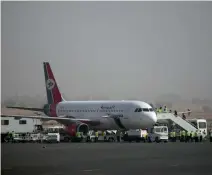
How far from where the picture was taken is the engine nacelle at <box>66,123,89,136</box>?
88.1 m

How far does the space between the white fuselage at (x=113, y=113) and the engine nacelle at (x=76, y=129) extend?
1840 millimetres

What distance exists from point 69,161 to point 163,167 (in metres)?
7.86

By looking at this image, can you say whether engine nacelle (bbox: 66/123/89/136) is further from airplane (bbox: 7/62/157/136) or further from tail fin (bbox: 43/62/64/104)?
tail fin (bbox: 43/62/64/104)

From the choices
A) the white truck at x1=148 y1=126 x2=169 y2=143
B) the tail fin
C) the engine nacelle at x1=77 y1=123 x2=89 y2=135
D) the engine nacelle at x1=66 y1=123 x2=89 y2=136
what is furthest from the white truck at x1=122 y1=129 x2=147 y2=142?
the tail fin

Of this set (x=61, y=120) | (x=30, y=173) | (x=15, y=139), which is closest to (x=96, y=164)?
(x=30, y=173)

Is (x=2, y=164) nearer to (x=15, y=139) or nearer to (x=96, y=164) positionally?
(x=96, y=164)

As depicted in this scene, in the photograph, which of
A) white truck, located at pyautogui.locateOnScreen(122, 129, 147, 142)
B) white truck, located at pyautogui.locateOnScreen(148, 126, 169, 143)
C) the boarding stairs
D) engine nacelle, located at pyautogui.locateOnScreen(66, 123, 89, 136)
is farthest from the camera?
the boarding stairs

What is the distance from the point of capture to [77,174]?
3142cm

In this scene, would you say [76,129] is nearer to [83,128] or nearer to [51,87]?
[83,128]

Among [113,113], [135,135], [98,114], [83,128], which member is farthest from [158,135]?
[83,128]

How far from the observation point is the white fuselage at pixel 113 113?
8369cm

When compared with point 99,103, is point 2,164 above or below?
below

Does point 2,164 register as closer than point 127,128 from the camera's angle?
Yes

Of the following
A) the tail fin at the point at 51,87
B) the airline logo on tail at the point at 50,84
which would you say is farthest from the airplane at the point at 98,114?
the airline logo on tail at the point at 50,84
